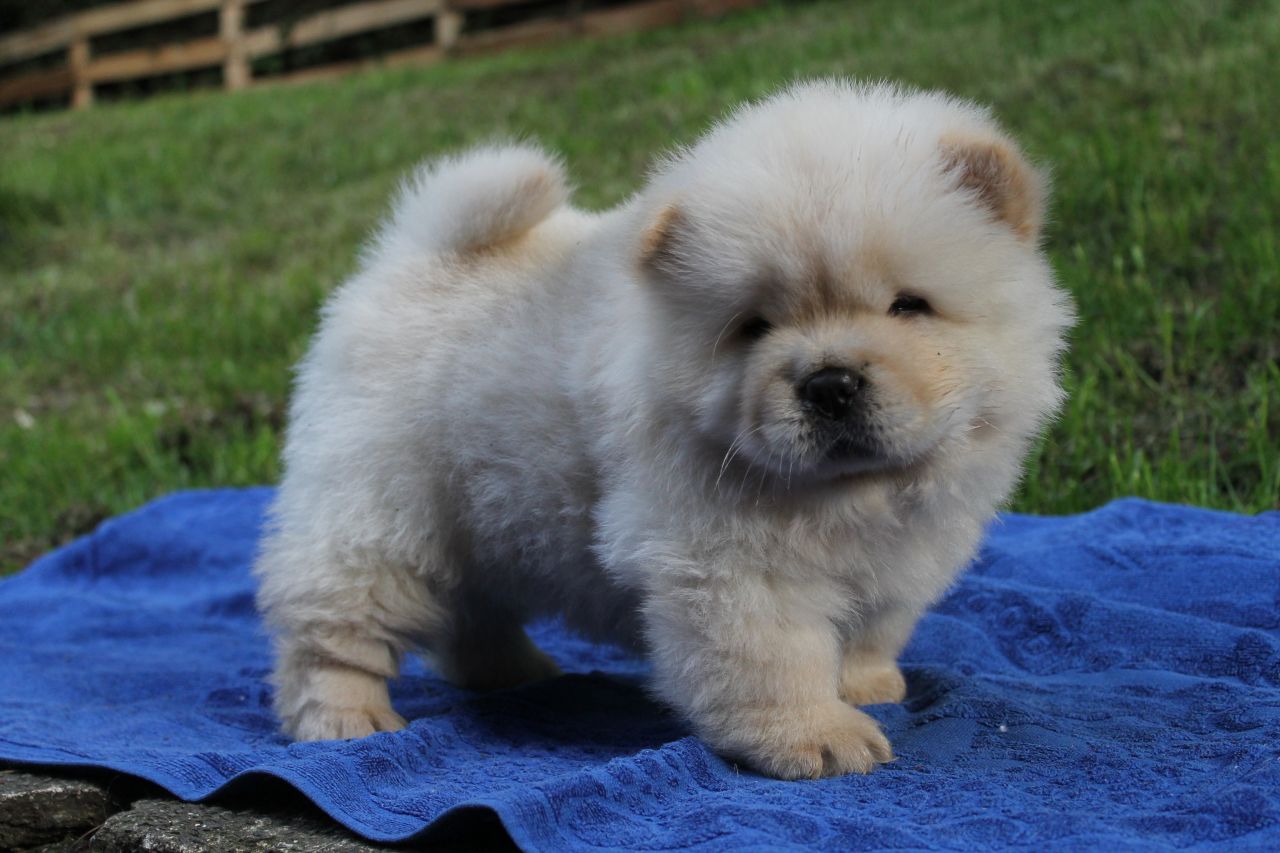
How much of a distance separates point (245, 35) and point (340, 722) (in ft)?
48.9

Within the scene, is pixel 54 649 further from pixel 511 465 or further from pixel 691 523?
pixel 691 523

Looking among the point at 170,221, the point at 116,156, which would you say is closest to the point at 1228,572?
the point at 170,221

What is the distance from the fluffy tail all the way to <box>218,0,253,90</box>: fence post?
13.8m

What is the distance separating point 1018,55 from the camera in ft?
26.2

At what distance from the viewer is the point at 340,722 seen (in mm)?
2996

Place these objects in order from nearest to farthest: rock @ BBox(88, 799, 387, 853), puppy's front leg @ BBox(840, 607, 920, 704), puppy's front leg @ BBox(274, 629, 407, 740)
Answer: rock @ BBox(88, 799, 387, 853), puppy's front leg @ BBox(840, 607, 920, 704), puppy's front leg @ BBox(274, 629, 407, 740)

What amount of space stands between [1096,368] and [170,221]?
717 cm

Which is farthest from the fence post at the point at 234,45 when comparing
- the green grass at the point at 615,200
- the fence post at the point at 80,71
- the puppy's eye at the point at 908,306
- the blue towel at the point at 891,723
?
the puppy's eye at the point at 908,306

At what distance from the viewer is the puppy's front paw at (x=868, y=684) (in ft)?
9.70

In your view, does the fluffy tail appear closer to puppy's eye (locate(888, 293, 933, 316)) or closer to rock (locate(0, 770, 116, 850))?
puppy's eye (locate(888, 293, 933, 316))

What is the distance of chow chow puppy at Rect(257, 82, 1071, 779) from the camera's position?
2314 mm

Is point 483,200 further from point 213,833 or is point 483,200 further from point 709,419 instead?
point 213,833

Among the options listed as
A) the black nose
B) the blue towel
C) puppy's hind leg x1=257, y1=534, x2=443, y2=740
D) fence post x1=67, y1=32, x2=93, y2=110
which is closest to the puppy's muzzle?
the black nose

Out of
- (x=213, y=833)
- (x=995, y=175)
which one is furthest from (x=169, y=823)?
(x=995, y=175)
